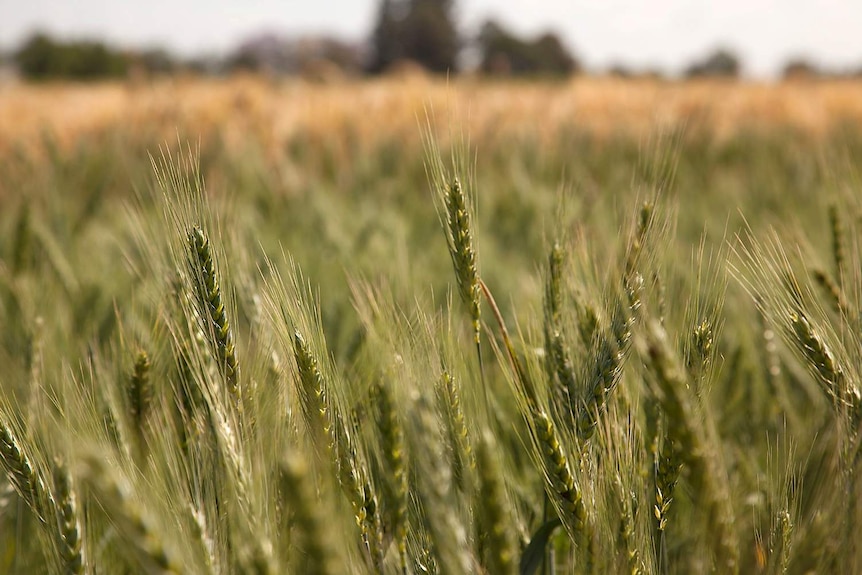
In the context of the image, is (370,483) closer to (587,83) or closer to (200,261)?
(200,261)

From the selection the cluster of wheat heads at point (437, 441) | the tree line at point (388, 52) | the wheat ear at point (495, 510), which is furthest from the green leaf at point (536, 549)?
the tree line at point (388, 52)

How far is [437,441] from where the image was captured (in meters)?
0.44

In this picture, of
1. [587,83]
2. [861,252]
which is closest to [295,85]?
[587,83]

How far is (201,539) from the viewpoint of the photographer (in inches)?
17.5

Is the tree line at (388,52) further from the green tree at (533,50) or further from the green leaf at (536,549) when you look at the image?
the green leaf at (536,549)

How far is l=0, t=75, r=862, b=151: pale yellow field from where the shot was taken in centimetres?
338

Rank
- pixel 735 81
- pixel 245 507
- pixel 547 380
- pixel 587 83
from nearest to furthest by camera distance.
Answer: pixel 245 507 → pixel 547 380 → pixel 587 83 → pixel 735 81

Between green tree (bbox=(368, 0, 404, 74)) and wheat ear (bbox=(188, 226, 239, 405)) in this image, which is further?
green tree (bbox=(368, 0, 404, 74))

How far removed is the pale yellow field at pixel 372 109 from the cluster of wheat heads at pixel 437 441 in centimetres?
229

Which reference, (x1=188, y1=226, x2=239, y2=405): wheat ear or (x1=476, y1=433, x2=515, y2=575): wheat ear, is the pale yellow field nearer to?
(x1=188, y1=226, x2=239, y2=405): wheat ear

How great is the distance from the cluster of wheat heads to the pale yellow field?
2287 mm

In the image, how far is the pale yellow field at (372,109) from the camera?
3385 mm

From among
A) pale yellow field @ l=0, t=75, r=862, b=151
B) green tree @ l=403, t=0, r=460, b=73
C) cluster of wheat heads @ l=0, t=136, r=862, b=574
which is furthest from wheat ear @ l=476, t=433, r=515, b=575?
green tree @ l=403, t=0, r=460, b=73

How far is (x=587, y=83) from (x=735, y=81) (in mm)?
1932
